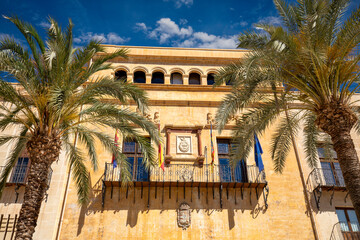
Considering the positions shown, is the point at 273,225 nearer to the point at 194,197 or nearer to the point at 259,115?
the point at 194,197

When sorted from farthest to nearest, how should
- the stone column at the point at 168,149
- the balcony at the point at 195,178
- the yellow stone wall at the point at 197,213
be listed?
the stone column at the point at 168,149 → the balcony at the point at 195,178 → the yellow stone wall at the point at 197,213

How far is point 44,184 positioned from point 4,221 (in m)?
4.47

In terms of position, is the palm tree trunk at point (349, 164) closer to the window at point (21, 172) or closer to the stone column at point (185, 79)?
the stone column at point (185, 79)

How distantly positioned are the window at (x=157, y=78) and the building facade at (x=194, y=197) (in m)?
2.05

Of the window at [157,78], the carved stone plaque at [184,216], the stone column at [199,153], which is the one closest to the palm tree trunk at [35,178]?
the carved stone plaque at [184,216]

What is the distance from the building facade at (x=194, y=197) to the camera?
13.5 m

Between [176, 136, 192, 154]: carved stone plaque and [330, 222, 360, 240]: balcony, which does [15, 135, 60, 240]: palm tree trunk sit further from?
[330, 222, 360, 240]: balcony

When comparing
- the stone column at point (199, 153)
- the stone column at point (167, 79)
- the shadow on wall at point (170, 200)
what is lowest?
the shadow on wall at point (170, 200)

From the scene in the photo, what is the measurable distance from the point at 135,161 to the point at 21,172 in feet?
16.1

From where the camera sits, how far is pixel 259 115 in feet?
39.4

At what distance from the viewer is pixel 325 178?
1555cm

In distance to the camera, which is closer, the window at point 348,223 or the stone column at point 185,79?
the window at point 348,223

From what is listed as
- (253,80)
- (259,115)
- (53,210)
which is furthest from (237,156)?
(53,210)

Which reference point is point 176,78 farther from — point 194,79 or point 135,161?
point 135,161
